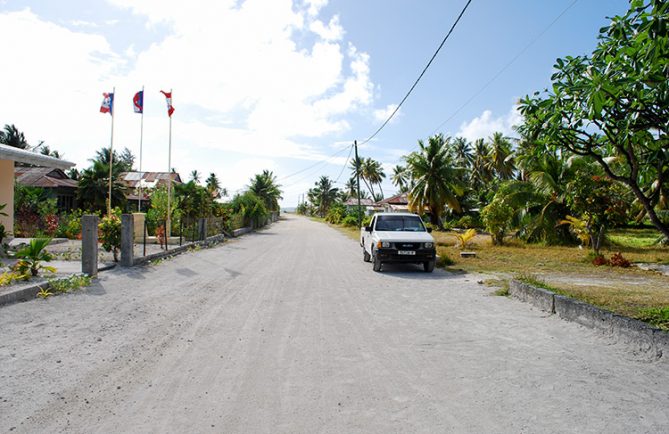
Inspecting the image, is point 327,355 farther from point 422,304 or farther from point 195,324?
point 422,304

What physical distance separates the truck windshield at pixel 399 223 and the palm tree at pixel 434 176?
73.5ft

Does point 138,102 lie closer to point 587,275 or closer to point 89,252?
point 89,252

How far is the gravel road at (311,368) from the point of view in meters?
3.53

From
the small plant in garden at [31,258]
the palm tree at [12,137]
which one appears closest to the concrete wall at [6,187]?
the small plant in garden at [31,258]

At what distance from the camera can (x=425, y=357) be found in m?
5.09

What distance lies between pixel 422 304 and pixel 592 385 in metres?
4.00

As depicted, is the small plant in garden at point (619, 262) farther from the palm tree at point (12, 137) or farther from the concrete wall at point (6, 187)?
the palm tree at point (12, 137)

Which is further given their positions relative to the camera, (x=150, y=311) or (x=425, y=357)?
(x=150, y=311)

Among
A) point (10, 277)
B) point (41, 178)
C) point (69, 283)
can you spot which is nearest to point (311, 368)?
point (69, 283)

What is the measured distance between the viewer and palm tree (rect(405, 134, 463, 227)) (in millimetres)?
36438

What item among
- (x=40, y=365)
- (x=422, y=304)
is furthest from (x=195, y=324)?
(x=422, y=304)

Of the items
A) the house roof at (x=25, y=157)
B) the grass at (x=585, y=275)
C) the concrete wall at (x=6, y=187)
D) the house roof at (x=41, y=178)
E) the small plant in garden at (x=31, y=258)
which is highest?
the house roof at (x=41, y=178)

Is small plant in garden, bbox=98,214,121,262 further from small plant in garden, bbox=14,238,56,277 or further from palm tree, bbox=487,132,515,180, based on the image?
palm tree, bbox=487,132,515,180

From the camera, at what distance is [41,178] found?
33.9 m
